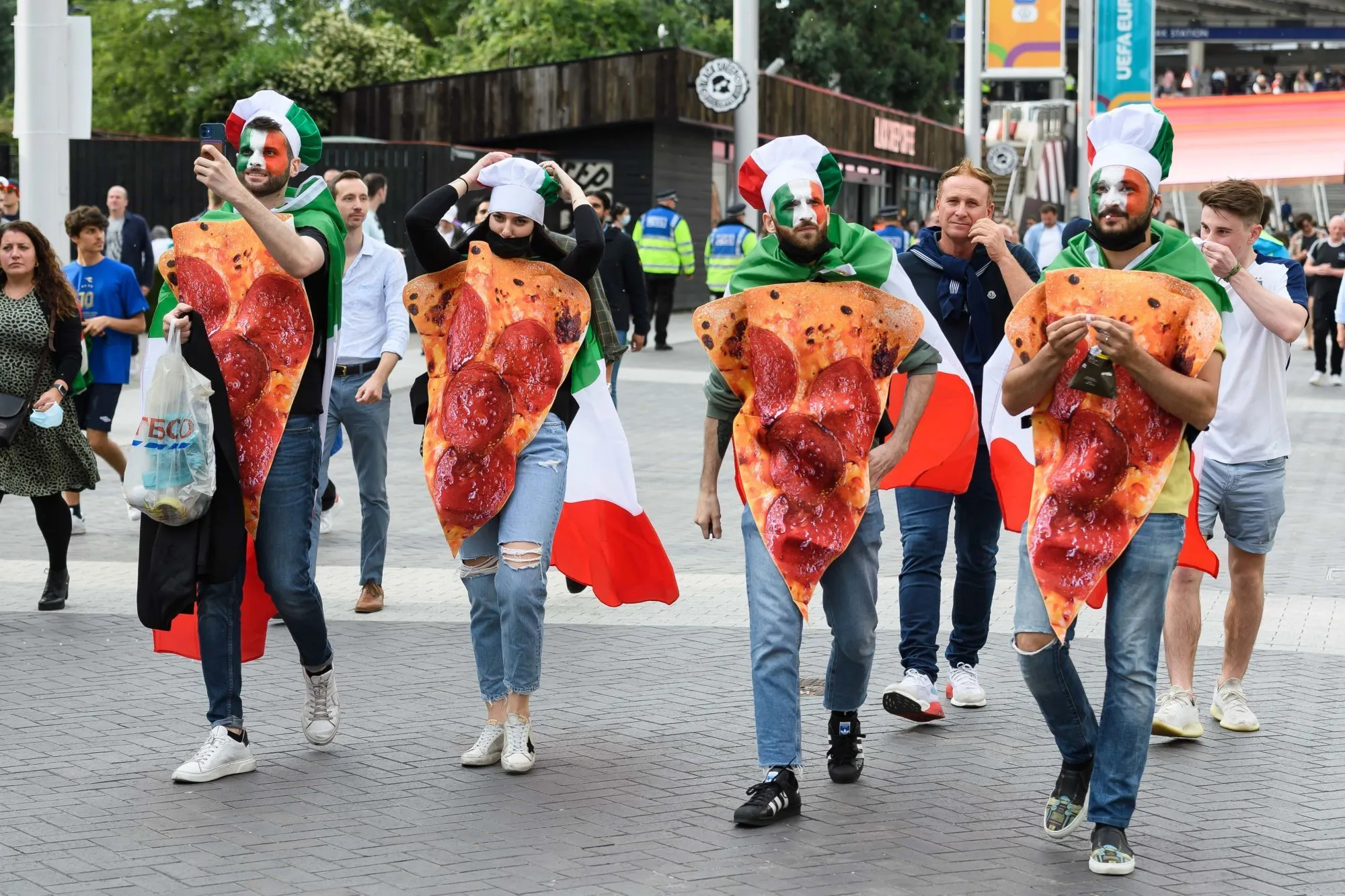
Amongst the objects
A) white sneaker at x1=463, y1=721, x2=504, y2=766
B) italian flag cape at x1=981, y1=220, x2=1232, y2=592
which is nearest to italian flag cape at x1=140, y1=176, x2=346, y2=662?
white sneaker at x1=463, y1=721, x2=504, y2=766

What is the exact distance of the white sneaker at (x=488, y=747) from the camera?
5770mm

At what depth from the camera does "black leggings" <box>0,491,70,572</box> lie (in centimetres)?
828

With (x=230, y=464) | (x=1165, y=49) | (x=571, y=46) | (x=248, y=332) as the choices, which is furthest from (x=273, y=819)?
(x=1165, y=49)

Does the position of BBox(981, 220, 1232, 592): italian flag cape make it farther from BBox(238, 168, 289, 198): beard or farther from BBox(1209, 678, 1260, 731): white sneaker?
BBox(238, 168, 289, 198): beard

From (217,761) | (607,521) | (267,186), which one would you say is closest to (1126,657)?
(607,521)

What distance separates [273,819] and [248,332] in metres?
1.44

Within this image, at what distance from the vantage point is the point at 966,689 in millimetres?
6570

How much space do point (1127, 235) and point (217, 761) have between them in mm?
3034

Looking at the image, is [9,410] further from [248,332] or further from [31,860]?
[31,860]

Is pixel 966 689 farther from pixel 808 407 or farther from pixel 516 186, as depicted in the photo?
pixel 516 186

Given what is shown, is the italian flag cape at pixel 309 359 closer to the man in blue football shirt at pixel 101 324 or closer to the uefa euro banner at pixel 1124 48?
the man in blue football shirt at pixel 101 324

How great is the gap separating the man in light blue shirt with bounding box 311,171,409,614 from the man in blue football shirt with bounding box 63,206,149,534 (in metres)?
2.19

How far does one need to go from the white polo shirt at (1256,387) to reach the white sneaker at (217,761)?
10.9ft

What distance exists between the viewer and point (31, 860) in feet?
15.9
